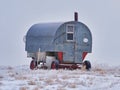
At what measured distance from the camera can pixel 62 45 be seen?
36719 mm

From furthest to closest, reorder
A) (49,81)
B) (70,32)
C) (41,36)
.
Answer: (41,36)
(70,32)
(49,81)

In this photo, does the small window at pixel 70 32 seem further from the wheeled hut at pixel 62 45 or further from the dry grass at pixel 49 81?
the dry grass at pixel 49 81

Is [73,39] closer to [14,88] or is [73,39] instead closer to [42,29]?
[42,29]

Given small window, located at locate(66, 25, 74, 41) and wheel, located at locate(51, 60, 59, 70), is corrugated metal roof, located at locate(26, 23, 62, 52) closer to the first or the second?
small window, located at locate(66, 25, 74, 41)

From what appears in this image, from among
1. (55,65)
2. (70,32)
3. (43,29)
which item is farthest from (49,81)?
(43,29)

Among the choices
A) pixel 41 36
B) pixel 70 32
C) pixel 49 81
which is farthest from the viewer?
pixel 41 36

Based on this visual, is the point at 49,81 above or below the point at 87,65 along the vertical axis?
below

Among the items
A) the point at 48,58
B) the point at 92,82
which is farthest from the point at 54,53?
the point at 92,82

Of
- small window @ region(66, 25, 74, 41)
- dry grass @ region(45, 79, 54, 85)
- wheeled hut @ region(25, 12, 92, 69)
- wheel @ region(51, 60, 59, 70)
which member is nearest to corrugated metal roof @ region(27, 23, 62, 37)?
wheeled hut @ region(25, 12, 92, 69)

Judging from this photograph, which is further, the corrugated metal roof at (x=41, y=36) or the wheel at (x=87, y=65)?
the wheel at (x=87, y=65)

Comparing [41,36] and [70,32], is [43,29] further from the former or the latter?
[70,32]

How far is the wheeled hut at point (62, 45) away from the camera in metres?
36.4

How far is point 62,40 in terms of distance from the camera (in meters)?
36.8

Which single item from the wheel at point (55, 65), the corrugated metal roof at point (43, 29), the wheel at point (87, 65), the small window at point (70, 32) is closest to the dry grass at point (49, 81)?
the wheel at point (55, 65)
